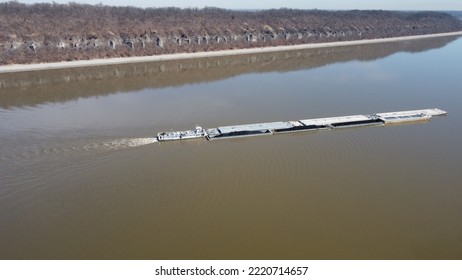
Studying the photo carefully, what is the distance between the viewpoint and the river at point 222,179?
11320mm

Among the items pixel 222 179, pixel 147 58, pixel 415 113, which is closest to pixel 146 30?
pixel 147 58

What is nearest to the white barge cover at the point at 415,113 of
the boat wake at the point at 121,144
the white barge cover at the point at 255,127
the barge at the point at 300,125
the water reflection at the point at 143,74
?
the barge at the point at 300,125

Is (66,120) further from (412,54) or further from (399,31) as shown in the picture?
(399,31)

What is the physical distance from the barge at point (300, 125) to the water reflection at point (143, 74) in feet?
41.0

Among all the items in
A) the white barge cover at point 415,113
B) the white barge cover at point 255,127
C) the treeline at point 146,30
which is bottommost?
the white barge cover at point 255,127

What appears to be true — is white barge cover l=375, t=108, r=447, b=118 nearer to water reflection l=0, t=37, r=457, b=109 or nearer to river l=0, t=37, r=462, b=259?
river l=0, t=37, r=462, b=259

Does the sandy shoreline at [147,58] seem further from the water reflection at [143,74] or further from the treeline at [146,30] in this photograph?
the water reflection at [143,74]

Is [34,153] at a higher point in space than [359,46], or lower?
lower

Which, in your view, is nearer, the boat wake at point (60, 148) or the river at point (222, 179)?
the river at point (222, 179)

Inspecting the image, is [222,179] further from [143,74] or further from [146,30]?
[146,30]

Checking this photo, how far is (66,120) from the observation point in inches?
848

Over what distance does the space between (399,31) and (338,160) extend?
63.5 metres

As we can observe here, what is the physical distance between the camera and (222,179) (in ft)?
49.1

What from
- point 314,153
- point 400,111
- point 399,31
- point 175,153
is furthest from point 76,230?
point 399,31
